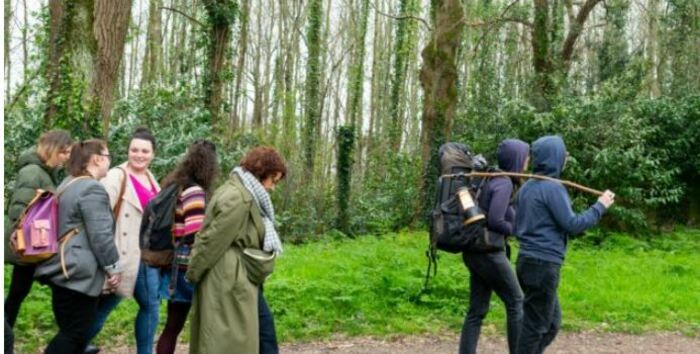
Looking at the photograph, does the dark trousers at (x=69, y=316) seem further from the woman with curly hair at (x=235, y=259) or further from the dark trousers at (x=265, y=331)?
the dark trousers at (x=265, y=331)

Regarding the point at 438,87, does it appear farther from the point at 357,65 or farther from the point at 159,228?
the point at 357,65

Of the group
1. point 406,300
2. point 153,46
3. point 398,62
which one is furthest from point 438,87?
point 153,46

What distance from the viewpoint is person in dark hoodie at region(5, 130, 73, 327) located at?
6.07 m

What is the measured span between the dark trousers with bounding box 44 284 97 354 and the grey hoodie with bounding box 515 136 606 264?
298 cm

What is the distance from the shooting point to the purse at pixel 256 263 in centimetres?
525

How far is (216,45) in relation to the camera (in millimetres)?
19016

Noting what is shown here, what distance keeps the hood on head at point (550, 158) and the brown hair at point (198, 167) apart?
227cm

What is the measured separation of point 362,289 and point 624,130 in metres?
9.89

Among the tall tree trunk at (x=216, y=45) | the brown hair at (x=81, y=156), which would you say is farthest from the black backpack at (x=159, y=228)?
the tall tree trunk at (x=216, y=45)

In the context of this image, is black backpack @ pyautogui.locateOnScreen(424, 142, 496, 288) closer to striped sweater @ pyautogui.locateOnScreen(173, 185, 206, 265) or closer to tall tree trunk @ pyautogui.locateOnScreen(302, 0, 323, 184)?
striped sweater @ pyautogui.locateOnScreen(173, 185, 206, 265)

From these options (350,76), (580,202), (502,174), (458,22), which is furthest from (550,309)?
(350,76)

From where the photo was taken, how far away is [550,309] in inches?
226

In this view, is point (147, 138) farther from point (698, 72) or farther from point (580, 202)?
point (698, 72)

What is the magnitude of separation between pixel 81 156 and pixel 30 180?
98 centimetres
